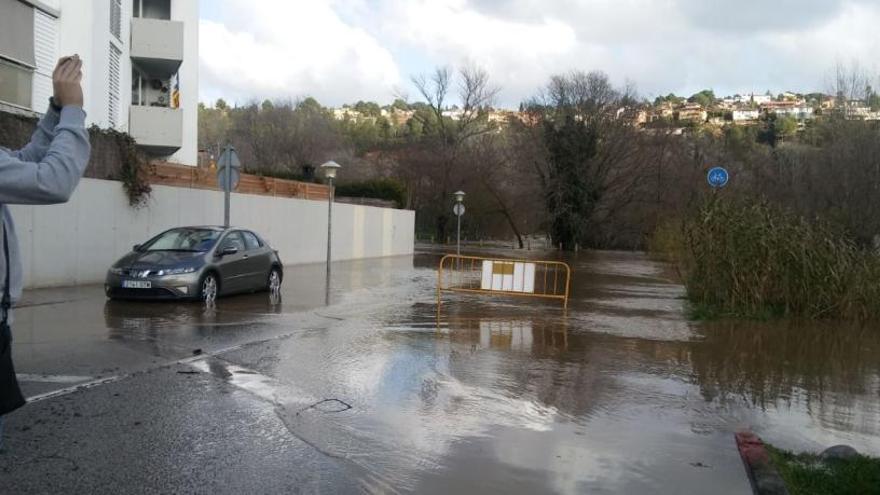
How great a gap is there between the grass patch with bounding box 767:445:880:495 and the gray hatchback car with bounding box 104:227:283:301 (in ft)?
33.3

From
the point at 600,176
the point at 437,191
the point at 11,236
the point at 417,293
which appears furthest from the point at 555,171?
the point at 11,236

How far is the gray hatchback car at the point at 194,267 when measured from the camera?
516 inches

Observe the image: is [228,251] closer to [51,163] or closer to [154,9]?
[51,163]

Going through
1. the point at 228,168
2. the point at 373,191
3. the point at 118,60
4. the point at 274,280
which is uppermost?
the point at 118,60

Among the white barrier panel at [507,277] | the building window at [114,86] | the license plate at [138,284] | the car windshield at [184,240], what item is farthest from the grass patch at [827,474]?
the building window at [114,86]

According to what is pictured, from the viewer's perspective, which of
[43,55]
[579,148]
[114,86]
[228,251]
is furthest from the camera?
[579,148]

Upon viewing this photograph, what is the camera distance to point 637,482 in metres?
5.04

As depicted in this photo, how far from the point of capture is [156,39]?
2694cm

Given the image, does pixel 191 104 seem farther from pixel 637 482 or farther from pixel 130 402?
pixel 637 482

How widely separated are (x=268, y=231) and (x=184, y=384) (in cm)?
1762

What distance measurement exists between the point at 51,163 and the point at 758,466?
470 centimetres

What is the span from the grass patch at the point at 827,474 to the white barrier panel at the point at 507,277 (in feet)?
31.5

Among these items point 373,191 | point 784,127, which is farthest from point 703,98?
point 373,191

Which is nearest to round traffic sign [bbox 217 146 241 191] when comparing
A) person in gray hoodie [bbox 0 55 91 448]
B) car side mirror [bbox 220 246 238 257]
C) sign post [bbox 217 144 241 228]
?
sign post [bbox 217 144 241 228]
